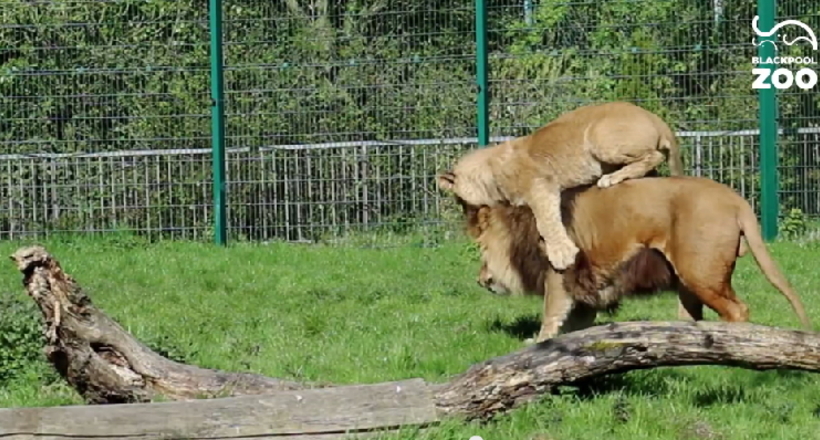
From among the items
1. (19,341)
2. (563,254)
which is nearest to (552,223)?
(563,254)

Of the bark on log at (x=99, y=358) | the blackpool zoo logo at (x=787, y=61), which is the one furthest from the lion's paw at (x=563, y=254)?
the blackpool zoo logo at (x=787, y=61)

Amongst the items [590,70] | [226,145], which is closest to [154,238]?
[226,145]

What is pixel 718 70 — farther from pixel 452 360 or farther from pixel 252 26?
pixel 452 360

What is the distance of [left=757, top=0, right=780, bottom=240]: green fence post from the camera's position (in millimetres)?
14352

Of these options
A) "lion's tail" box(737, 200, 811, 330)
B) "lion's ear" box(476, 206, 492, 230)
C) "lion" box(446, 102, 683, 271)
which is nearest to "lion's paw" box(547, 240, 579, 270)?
"lion" box(446, 102, 683, 271)

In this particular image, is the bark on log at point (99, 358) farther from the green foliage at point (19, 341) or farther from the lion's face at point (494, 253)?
the lion's face at point (494, 253)

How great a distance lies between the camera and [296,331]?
9578 millimetres

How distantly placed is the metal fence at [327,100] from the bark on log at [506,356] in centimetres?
790

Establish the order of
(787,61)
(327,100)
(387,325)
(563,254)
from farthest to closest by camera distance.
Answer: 1. (327,100)
2. (787,61)
3. (387,325)
4. (563,254)

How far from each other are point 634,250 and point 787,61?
21.2ft

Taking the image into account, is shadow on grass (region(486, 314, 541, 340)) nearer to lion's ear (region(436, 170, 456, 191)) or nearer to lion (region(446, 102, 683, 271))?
lion (region(446, 102, 683, 271))

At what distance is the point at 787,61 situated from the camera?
14.5 meters

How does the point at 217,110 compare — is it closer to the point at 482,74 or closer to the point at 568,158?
the point at 482,74

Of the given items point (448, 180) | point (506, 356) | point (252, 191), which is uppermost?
point (448, 180)
